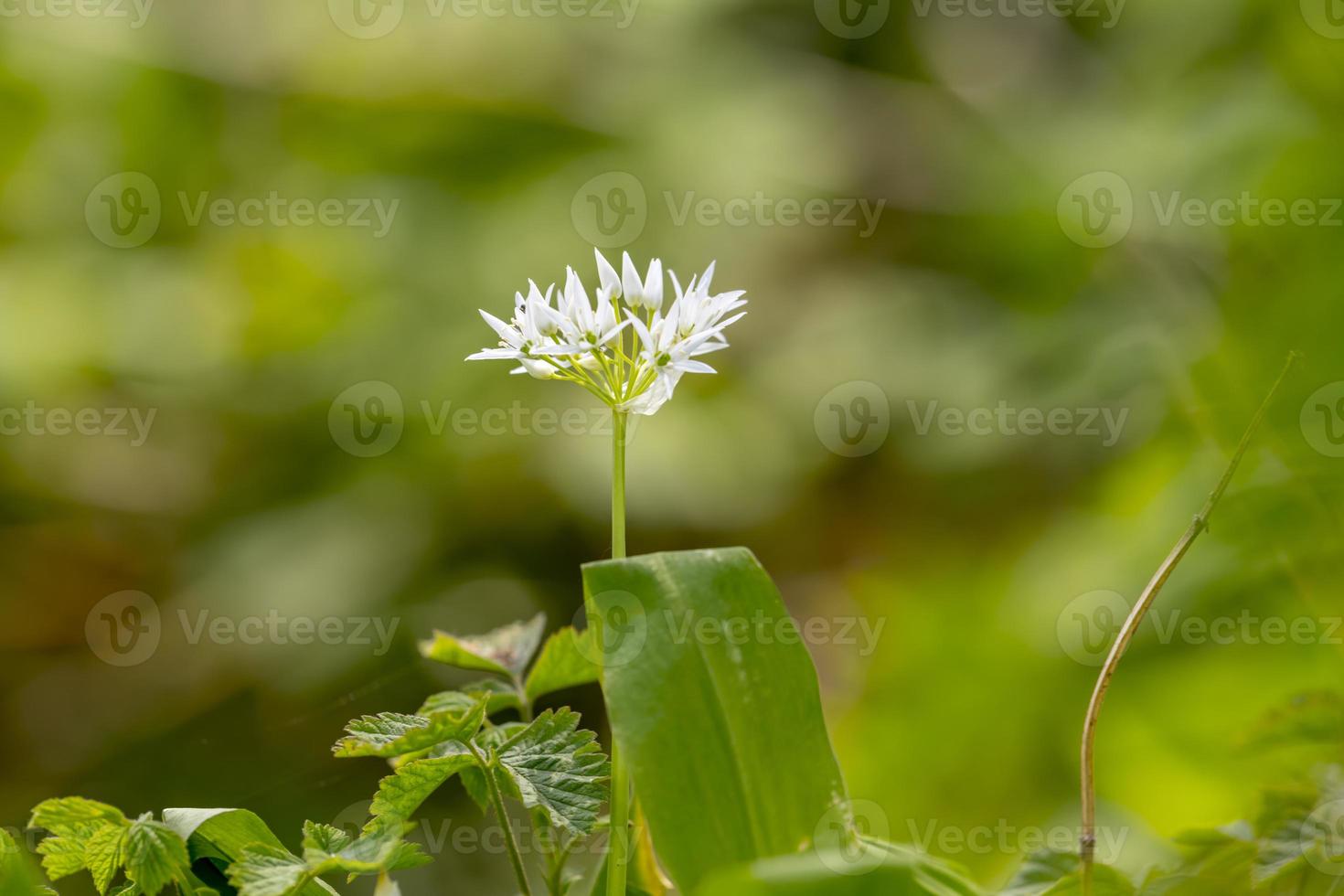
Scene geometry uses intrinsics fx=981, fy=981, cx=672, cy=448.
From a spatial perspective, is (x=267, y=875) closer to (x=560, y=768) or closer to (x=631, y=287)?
(x=560, y=768)

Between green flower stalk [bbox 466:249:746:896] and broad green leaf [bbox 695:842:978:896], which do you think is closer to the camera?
broad green leaf [bbox 695:842:978:896]

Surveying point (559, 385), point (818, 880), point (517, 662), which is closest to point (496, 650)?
point (517, 662)

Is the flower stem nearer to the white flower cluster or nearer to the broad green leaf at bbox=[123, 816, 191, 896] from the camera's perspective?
the white flower cluster

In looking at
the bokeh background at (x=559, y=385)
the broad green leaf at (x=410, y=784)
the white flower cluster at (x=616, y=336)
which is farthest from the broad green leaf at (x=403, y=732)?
the bokeh background at (x=559, y=385)

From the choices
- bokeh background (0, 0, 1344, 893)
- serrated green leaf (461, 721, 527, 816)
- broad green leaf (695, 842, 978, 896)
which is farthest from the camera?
bokeh background (0, 0, 1344, 893)

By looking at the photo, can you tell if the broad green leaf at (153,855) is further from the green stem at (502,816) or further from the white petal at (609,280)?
the white petal at (609,280)

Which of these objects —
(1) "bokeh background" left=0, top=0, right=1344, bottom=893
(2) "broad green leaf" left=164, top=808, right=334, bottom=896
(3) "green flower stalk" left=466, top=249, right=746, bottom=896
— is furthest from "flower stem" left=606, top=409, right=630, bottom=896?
(1) "bokeh background" left=0, top=0, right=1344, bottom=893

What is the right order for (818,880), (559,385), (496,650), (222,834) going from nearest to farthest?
(818,880)
(222,834)
(496,650)
(559,385)
